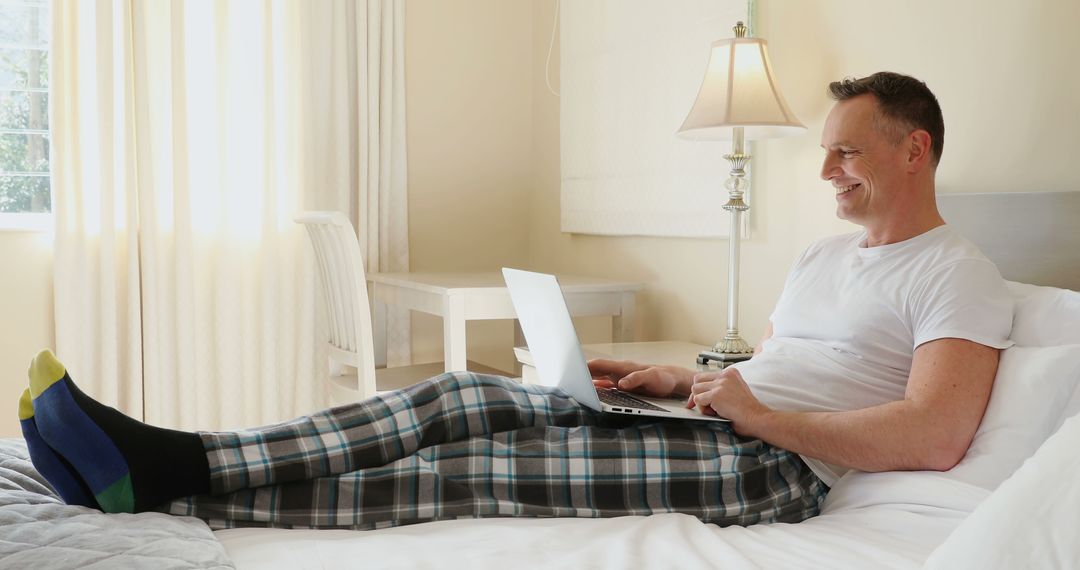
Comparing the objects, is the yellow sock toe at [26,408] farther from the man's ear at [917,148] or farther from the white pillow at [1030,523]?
the man's ear at [917,148]

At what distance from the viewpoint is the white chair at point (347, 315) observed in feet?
8.70

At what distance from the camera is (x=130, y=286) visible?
3160mm

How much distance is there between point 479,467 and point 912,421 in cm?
61

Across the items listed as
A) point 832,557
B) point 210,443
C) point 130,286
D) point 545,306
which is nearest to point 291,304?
point 130,286

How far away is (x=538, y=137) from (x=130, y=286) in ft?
4.95

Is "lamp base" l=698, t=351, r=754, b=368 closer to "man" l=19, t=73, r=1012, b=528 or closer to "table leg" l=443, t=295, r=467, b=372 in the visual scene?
"man" l=19, t=73, r=1012, b=528

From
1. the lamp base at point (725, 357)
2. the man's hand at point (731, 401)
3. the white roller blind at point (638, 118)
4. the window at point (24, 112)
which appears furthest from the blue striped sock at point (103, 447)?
the window at point (24, 112)

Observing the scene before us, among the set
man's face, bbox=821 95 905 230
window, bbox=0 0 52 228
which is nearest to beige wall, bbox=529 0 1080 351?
man's face, bbox=821 95 905 230

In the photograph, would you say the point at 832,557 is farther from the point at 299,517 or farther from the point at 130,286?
the point at 130,286

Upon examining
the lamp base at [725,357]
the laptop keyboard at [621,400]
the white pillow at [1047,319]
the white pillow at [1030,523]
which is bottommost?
the lamp base at [725,357]

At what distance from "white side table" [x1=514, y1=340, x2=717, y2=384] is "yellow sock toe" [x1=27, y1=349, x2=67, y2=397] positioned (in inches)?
49.4

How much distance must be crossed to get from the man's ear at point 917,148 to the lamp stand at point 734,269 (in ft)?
1.84

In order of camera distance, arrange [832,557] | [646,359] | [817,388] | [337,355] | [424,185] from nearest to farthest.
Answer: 1. [832,557]
2. [817,388]
3. [646,359]
4. [337,355]
5. [424,185]

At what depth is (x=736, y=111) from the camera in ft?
7.07
